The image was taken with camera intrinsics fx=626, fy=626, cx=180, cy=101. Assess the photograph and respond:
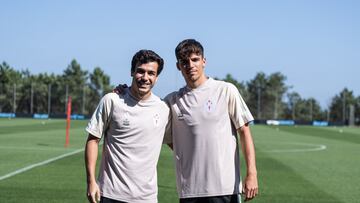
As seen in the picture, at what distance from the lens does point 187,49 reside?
16.5 feet

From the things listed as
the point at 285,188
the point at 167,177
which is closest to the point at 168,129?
the point at 285,188

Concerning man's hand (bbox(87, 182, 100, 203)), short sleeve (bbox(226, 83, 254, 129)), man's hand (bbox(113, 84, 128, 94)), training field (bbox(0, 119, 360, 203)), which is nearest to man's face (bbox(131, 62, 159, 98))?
man's hand (bbox(113, 84, 128, 94))

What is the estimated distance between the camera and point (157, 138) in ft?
16.4

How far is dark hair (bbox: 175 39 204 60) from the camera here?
198 inches

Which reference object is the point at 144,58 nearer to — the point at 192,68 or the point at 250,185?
the point at 192,68

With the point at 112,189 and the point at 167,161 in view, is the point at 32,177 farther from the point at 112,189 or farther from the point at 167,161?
the point at 112,189

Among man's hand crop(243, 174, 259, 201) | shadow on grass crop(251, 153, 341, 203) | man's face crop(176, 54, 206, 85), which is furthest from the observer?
shadow on grass crop(251, 153, 341, 203)

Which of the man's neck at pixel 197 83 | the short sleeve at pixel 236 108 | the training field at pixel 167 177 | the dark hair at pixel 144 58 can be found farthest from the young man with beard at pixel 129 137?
the training field at pixel 167 177

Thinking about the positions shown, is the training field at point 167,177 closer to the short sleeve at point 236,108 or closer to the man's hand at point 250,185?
the man's hand at point 250,185

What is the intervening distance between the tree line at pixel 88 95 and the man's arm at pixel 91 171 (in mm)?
94311

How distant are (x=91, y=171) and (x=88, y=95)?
110 meters

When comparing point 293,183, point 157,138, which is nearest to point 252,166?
point 157,138

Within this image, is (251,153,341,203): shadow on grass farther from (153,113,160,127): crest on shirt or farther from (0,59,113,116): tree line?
(0,59,113,116): tree line

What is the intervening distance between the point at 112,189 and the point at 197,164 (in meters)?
0.71
